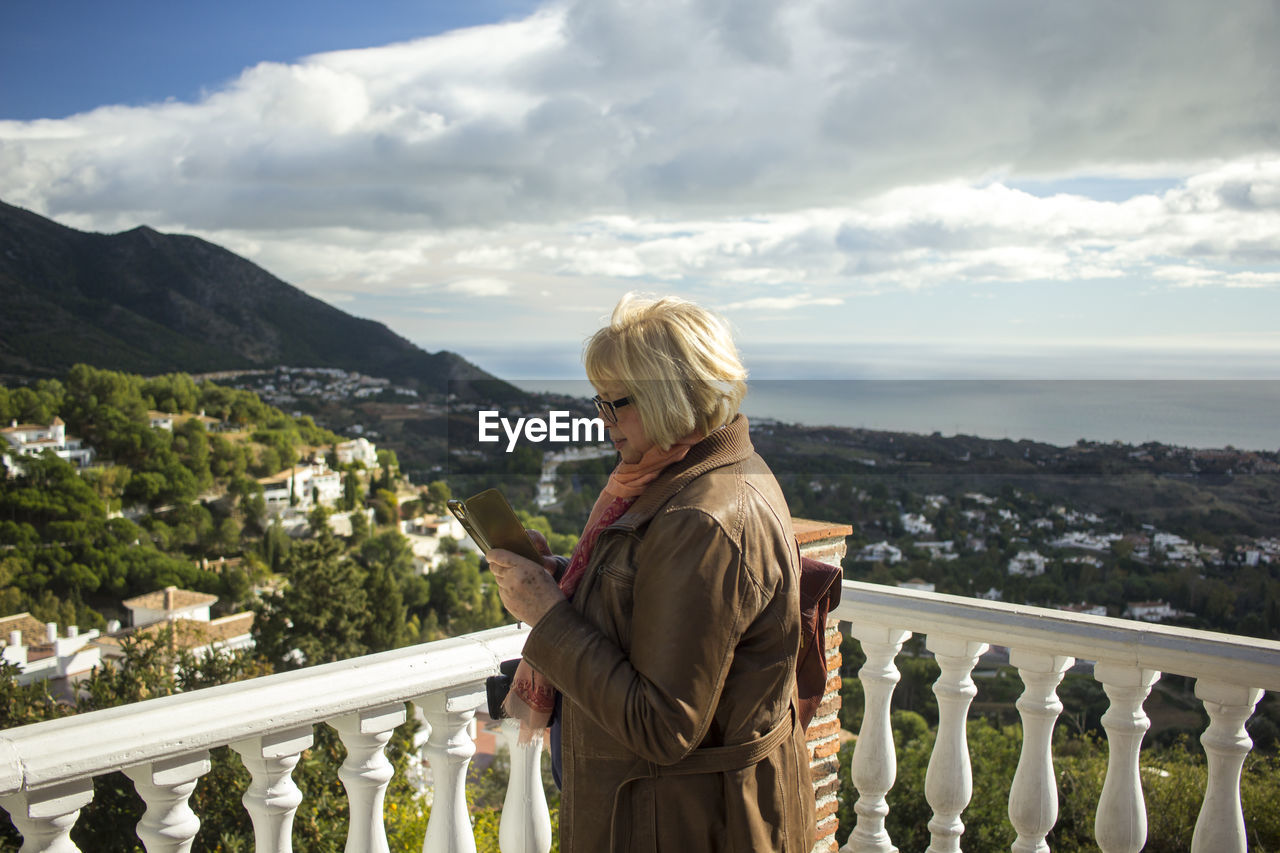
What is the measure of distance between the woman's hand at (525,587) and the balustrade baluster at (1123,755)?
1368mm

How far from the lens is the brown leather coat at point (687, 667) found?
1.07 meters

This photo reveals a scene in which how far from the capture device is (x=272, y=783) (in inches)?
57.5

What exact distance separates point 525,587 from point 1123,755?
5.12 feet

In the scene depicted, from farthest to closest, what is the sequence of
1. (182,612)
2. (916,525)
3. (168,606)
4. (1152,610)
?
1. (168,606)
2. (182,612)
3. (916,525)
4. (1152,610)

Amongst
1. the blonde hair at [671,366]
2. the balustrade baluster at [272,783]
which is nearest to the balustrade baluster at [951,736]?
the blonde hair at [671,366]

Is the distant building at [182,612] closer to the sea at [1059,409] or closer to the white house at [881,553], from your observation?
the white house at [881,553]

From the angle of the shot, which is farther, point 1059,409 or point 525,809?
point 1059,409

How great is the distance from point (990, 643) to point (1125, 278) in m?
34.2

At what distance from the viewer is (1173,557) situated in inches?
492

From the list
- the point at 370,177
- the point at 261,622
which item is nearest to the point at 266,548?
the point at 261,622

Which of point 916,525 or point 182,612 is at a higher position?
point 916,525

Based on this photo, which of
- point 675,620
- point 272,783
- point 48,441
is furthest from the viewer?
point 48,441

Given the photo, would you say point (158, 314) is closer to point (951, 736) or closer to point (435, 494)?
point (435, 494)

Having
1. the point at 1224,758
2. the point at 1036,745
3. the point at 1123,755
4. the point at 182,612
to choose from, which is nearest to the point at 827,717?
the point at 1036,745
